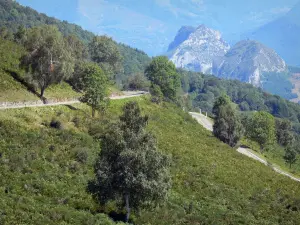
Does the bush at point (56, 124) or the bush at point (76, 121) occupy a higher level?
the bush at point (76, 121)

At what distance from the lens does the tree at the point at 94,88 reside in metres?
62.4

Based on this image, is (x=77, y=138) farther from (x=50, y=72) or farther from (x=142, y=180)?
(x=142, y=180)

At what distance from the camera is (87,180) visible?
40.1 metres

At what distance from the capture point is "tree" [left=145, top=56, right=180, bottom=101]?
107 m

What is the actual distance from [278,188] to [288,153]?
160 ft

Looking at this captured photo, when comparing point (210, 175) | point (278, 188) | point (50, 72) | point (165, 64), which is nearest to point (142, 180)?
point (210, 175)

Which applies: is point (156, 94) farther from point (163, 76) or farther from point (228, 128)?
point (228, 128)

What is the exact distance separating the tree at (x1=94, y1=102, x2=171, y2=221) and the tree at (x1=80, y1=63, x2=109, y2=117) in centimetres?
3203

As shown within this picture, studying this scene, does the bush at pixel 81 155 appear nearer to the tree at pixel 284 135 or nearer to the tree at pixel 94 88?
the tree at pixel 94 88

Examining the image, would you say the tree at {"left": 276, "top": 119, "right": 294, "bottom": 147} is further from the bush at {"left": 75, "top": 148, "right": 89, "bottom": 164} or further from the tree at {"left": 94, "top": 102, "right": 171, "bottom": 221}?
the tree at {"left": 94, "top": 102, "right": 171, "bottom": 221}

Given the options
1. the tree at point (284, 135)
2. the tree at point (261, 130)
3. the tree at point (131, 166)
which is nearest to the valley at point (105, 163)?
the tree at point (131, 166)

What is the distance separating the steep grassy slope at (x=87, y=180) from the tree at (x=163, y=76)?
4192cm

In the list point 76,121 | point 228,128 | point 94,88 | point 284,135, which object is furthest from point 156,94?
point 284,135

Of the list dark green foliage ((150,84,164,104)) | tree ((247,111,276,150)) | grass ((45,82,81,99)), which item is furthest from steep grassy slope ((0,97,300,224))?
tree ((247,111,276,150))
